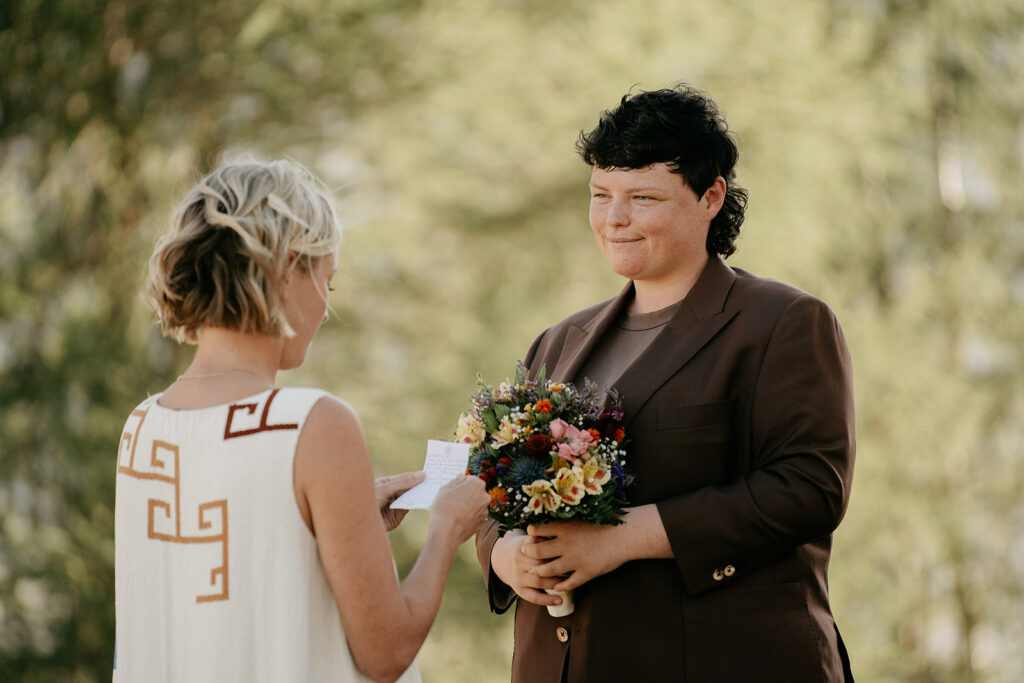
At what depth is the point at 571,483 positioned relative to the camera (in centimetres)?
276

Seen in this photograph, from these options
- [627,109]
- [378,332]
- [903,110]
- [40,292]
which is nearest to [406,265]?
[378,332]

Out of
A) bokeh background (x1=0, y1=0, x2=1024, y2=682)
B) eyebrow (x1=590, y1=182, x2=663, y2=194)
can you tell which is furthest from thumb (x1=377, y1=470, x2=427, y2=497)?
bokeh background (x1=0, y1=0, x2=1024, y2=682)

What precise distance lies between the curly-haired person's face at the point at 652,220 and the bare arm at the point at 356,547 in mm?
1198

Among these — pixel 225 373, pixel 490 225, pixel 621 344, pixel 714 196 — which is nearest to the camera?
pixel 225 373

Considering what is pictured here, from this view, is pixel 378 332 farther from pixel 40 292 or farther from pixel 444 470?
pixel 444 470

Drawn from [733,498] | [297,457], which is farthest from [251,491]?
[733,498]

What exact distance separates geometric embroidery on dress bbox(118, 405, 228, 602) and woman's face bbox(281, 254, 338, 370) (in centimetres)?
30

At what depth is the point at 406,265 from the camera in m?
9.00

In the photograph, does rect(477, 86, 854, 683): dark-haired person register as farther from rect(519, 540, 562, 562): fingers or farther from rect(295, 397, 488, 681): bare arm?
rect(295, 397, 488, 681): bare arm

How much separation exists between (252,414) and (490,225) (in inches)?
280

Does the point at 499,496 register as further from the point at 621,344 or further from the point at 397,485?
the point at 621,344

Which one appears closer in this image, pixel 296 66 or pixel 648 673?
pixel 648 673

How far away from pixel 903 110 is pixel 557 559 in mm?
6291

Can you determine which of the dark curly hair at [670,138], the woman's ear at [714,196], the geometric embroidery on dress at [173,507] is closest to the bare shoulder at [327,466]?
the geometric embroidery on dress at [173,507]
